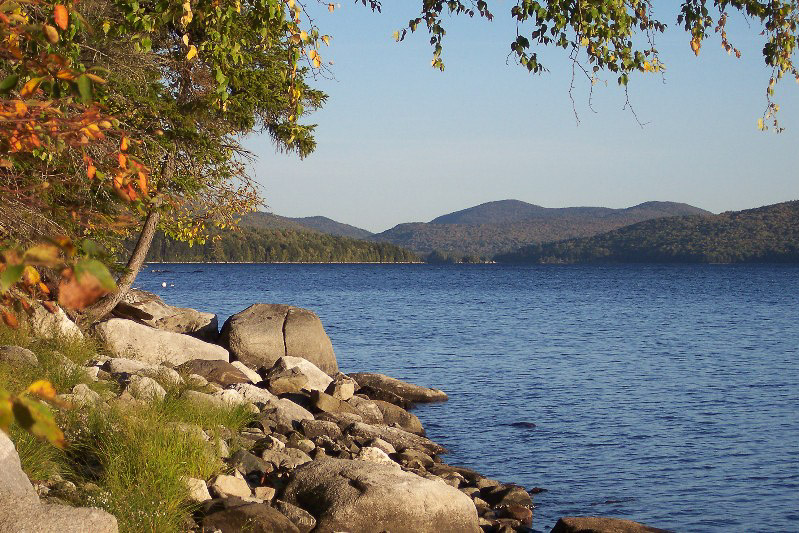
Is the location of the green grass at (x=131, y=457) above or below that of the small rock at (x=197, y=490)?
above

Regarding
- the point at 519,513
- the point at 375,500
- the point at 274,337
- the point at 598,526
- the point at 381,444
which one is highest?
the point at 274,337

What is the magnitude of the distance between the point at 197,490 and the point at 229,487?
2.03ft

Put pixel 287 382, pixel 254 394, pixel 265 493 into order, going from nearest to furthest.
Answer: pixel 265 493
pixel 254 394
pixel 287 382

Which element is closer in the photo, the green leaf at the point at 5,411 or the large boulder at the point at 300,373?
the green leaf at the point at 5,411

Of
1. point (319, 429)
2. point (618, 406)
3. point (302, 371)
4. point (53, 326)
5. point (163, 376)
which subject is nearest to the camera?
point (163, 376)

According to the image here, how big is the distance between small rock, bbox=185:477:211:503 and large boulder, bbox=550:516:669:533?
4.67 metres

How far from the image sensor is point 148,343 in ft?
60.2

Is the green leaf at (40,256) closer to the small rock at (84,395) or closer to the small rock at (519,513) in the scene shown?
the small rock at (84,395)

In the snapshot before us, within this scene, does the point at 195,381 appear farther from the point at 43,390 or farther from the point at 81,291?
the point at 81,291

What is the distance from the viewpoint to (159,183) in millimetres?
17453

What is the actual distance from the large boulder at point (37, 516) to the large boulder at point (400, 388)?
15.9 meters

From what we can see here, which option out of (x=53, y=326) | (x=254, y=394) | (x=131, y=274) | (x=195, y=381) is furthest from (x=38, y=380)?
(x=131, y=274)

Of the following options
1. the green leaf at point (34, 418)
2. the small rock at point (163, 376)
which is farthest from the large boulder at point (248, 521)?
the green leaf at point (34, 418)

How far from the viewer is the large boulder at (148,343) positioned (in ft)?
58.6
